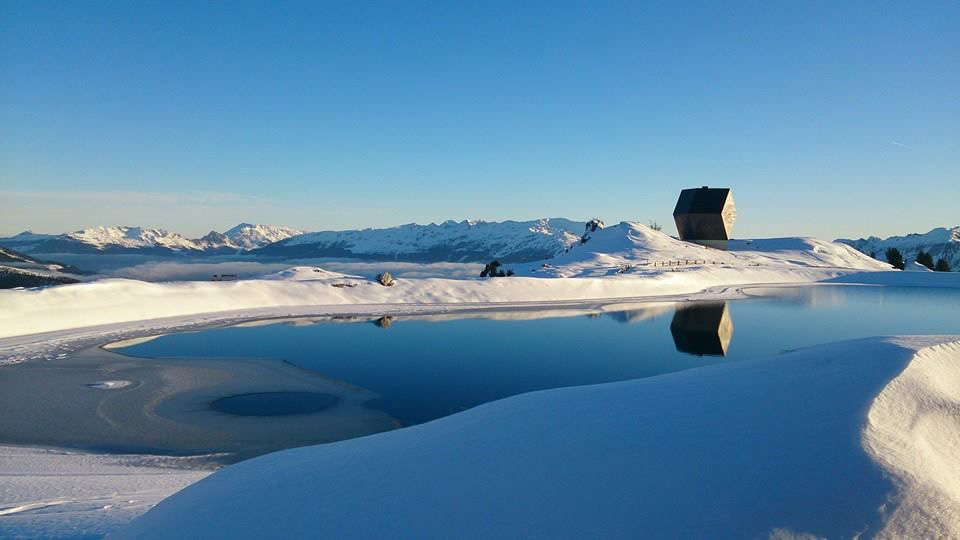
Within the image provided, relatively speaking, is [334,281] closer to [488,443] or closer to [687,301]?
[687,301]

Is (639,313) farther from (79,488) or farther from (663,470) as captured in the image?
(663,470)

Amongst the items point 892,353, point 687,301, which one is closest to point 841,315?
point 687,301

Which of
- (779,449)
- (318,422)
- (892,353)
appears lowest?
(318,422)

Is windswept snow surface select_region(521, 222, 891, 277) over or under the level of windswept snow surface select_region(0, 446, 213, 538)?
over

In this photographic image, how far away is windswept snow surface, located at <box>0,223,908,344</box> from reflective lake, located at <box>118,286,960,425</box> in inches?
170

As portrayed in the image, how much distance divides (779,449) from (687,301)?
3209cm

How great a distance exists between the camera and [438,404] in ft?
38.8

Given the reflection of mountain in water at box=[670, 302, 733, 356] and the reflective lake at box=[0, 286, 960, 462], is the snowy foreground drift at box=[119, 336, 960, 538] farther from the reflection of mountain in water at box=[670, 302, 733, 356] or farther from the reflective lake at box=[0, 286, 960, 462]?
the reflection of mountain in water at box=[670, 302, 733, 356]

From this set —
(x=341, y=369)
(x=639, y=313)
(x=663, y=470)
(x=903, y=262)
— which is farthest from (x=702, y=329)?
(x=903, y=262)

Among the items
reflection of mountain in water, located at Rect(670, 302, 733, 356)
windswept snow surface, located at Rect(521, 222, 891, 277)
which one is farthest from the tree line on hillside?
reflection of mountain in water, located at Rect(670, 302, 733, 356)

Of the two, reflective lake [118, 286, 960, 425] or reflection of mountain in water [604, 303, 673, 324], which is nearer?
reflective lake [118, 286, 960, 425]

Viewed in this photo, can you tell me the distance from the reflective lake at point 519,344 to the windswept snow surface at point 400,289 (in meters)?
4.32

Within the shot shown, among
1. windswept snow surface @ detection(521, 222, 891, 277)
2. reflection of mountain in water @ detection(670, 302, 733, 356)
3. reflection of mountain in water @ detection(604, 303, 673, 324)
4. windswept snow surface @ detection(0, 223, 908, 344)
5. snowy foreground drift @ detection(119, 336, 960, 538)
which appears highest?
windswept snow surface @ detection(521, 222, 891, 277)

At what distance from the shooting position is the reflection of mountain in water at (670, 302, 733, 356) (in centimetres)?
1853
